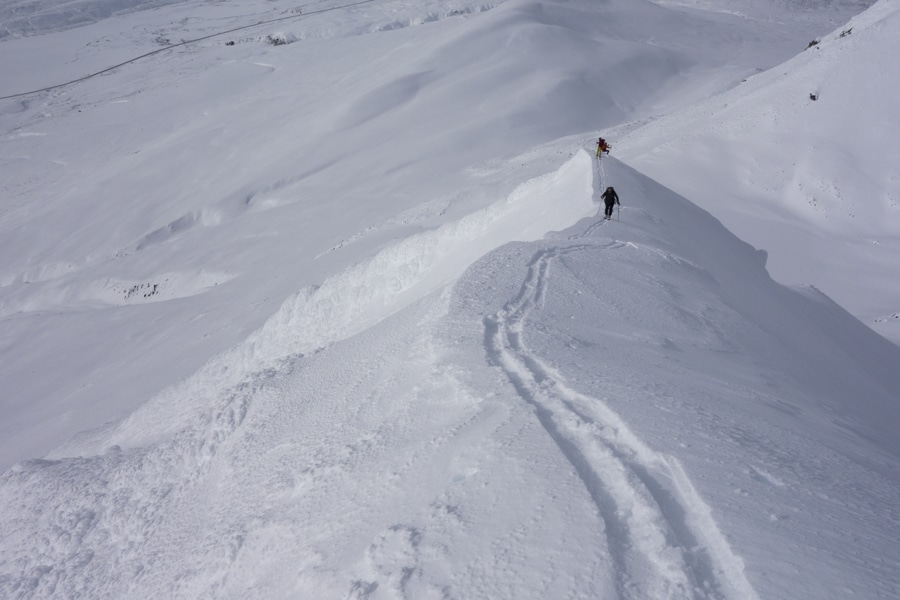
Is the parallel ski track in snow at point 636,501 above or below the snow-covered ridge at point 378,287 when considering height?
above

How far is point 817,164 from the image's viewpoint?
23000mm

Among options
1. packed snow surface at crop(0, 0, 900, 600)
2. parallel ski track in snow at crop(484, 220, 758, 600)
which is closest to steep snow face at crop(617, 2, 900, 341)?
packed snow surface at crop(0, 0, 900, 600)

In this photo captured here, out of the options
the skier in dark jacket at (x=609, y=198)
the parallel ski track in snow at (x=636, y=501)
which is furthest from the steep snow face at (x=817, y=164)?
the parallel ski track in snow at (x=636, y=501)

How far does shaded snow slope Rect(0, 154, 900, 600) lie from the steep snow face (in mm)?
9474

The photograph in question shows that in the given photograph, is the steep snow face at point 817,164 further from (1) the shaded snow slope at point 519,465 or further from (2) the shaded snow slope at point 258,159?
(1) the shaded snow slope at point 519,465

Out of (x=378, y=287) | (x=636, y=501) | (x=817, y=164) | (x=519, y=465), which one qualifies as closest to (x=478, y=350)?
(x=519, y=465)

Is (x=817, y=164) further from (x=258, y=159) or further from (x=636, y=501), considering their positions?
(x=258, y=159)

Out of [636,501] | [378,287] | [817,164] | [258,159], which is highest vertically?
[636,501]

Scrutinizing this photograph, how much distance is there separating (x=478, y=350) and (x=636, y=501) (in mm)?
2826

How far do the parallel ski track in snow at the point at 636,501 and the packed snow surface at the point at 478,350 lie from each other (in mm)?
25

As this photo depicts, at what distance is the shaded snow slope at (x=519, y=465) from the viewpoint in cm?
450

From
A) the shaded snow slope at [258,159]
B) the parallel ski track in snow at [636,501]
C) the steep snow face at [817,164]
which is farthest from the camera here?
the shaded snow slope at [258,159]

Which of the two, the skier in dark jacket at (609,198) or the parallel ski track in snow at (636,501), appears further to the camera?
the skier in dark jacket at (609,198)

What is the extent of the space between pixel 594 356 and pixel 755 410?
1707mm
